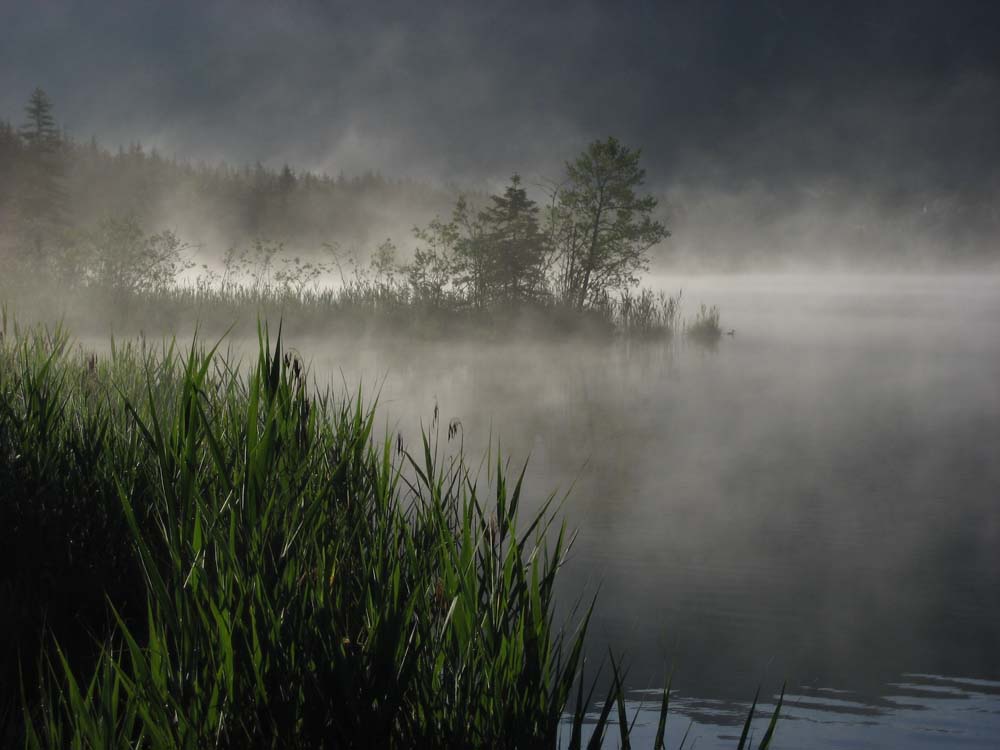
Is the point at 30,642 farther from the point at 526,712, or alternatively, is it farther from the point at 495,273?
the point at 495,273

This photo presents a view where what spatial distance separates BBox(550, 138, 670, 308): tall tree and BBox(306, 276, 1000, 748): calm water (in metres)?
2.01

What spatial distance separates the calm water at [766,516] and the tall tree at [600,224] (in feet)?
6.59

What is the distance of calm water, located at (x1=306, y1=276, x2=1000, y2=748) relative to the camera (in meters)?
3.98

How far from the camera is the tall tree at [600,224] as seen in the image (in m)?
20.2

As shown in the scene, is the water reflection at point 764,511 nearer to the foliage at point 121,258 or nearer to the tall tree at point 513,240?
the tall tree at point 513,240

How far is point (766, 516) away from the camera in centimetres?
730

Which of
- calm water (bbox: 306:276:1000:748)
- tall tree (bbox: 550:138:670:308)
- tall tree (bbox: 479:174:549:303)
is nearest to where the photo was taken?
calm water (bbox: 306:276:1000:748)

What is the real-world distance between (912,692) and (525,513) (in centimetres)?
367

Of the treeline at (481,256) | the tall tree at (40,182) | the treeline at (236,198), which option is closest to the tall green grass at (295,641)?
the treeline at (481,256)

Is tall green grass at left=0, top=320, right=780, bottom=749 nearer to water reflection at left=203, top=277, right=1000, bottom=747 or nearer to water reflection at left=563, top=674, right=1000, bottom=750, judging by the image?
water reflection at left=203, top=277, right=1000, bottom=747

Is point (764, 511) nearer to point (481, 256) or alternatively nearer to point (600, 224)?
point (481, 256)

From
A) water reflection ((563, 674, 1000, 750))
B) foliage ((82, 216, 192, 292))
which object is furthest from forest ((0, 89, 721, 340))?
water reflection ((563, 674, 1000, 750))

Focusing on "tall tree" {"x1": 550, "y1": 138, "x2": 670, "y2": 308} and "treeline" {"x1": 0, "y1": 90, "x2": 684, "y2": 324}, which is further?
"tall tree" {"x1": 550, "y1": 138, "x2": 670, "y2": 308}

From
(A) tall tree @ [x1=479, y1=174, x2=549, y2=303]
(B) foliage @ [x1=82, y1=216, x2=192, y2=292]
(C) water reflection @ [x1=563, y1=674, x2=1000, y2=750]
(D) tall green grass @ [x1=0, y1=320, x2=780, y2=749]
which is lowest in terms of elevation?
(C) water reflection @ [x1=563, y1=674, x2=1000, y2=750]
